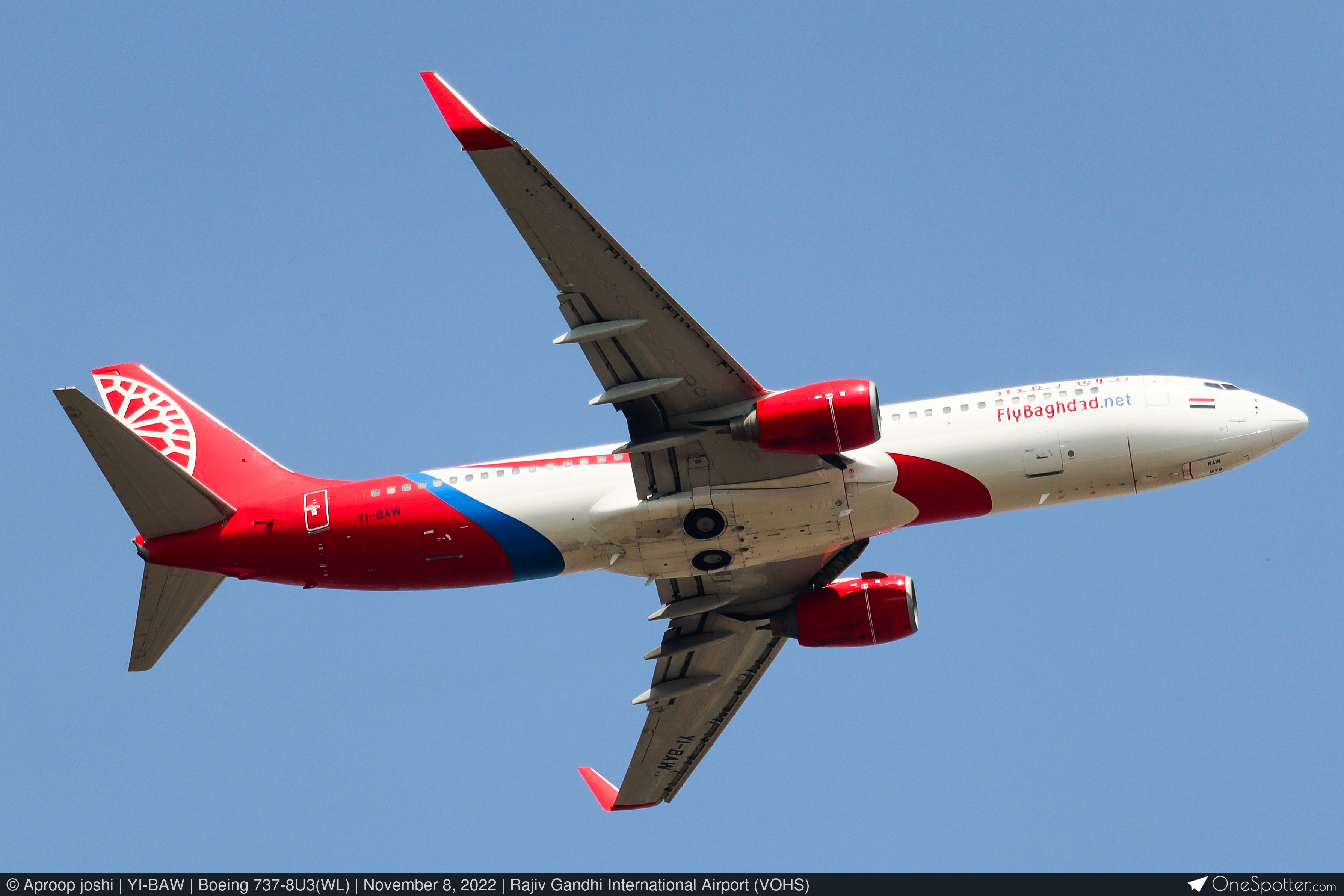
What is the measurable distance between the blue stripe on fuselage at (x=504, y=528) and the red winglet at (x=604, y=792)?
1352 centimetres

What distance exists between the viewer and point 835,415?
36250 millimetres

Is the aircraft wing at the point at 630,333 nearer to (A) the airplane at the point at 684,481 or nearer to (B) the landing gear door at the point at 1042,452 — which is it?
(A) the airplane at the point at 684,481

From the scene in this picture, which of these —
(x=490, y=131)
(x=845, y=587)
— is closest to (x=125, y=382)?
(x=490, y=131)

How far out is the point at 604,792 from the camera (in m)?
49.8

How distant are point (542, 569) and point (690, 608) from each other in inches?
236

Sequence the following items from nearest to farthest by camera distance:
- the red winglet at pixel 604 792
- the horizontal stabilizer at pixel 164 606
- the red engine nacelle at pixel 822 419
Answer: the red engine nacelle at pixel 822 419 → the horizontal stabilizer at pixel 164 606 → the red winglet at pixel 604 792

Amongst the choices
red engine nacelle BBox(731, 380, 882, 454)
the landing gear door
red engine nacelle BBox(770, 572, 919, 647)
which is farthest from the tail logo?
the landing gear door

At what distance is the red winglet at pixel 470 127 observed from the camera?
3244cm

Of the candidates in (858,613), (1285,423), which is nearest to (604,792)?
(858,613)

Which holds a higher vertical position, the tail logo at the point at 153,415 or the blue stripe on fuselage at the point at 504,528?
the tail logo at the point at 153,415

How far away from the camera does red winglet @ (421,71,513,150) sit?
3244 centimetres

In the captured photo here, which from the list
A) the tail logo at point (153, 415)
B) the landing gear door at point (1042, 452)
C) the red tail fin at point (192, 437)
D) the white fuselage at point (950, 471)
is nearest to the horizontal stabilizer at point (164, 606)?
the red tail fin at point (192, 437)

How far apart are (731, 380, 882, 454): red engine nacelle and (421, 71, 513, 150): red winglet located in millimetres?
10337

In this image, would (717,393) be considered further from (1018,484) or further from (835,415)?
(1018,484)
